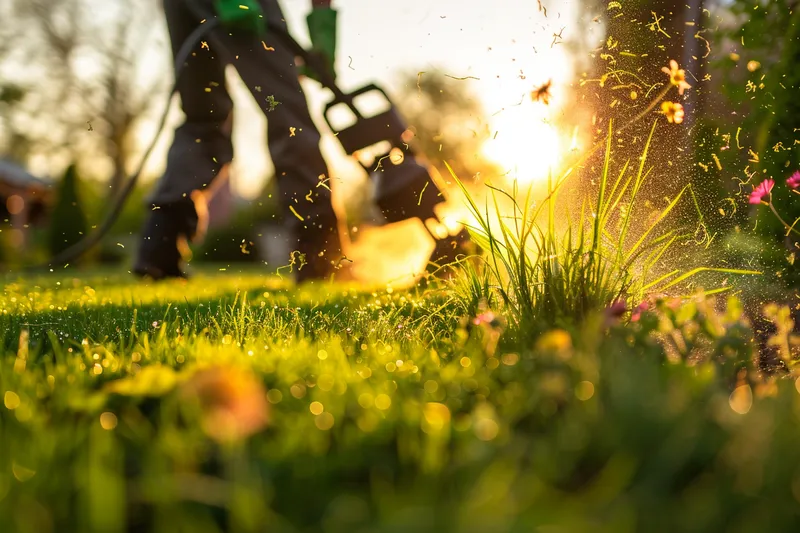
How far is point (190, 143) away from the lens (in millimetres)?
4590

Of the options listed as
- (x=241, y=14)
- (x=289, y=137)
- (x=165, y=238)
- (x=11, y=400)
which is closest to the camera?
(x=11, y=400)

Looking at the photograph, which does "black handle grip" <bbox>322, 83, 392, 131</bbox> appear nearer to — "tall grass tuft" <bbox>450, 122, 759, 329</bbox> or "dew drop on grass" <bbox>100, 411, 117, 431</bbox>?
"tall grass tuft" <bbox>450, 122, 759, 329</bbox>

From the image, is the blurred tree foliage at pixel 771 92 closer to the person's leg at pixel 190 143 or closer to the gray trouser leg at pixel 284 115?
the gray trouser leg at pixel 284 115

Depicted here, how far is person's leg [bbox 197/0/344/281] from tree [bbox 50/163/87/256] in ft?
28.5

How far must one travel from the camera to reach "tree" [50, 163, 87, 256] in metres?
11.8

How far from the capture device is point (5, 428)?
1.31 metres

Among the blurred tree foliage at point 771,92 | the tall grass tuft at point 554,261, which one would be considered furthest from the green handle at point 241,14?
the blurred tree foliage at point 771,92

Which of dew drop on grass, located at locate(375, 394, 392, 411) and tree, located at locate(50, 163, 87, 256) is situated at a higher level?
tree, located at locate(50, 163, 87, 256)

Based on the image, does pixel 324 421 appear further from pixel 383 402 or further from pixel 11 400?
pixel 11 400

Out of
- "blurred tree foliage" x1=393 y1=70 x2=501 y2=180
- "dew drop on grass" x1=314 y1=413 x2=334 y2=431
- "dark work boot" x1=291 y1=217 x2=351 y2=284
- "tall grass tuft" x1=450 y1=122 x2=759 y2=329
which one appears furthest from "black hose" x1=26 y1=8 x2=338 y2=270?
"blurred tree foliage" x1=393 y1=70 x2=501 y2=180

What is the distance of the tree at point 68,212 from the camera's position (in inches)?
463

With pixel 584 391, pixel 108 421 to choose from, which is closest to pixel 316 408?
pixel 108 421

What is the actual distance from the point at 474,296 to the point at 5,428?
1.67 meters

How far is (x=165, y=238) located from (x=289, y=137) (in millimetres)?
1220
